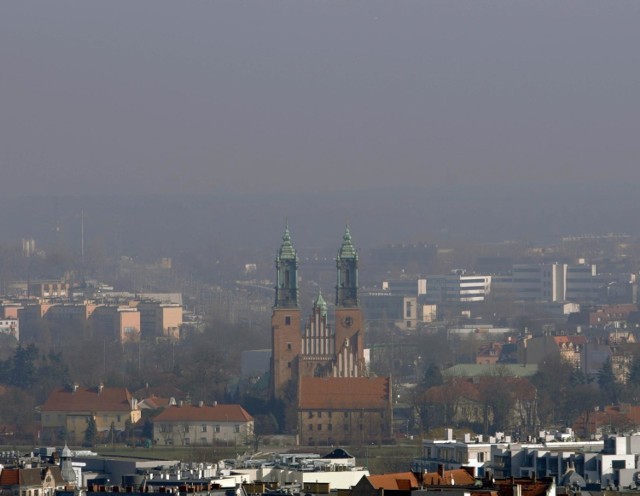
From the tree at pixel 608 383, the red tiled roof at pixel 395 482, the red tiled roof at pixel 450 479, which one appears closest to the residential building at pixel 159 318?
the tree at pixel 608 383

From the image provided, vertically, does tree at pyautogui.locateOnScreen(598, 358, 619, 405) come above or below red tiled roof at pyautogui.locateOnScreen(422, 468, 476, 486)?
above

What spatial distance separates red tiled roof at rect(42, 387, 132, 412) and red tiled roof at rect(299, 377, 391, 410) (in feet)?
17.9

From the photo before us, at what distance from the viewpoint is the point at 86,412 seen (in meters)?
96.0

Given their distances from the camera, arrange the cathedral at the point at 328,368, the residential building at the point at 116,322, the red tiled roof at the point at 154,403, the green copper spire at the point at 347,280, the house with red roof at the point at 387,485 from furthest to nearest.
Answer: the residential building at the point at 116,322
the green copper spire at the point at 347,280
the red tiled roof at the point at 154,403
the cathedral at the point at 328,368
the house with red roof at the point at 387,485

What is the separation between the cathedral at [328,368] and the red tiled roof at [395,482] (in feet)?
141

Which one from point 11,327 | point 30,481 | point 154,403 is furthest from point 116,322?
point 30,481

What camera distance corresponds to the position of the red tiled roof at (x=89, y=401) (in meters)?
96.4

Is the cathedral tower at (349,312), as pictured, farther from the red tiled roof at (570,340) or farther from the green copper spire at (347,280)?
the red tiled roof at (570,340)

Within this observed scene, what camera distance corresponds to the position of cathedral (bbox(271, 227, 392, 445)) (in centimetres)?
9381

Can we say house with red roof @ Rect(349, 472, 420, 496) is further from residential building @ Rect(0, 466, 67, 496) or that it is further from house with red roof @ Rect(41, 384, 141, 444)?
house with red roof @ Rect(41, 384, 141, 444)

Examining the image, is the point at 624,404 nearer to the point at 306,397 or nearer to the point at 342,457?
the point at 306,397

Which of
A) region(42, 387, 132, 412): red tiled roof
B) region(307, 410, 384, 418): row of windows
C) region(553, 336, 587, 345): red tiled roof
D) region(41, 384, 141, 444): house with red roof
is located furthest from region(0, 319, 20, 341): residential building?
region(307, 410, 384, 418): row of windows

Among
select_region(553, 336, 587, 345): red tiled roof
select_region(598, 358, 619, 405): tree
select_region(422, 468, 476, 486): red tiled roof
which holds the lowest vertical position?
select_region(422, 468, 476, 486): red tiled roof

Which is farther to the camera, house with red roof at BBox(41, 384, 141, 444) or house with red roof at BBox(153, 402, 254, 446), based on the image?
house with red roof at BBox(41, 384, 141, 444)
